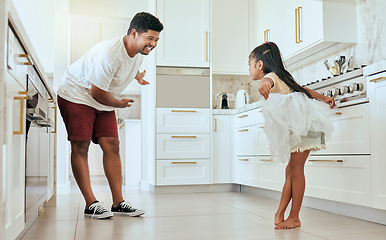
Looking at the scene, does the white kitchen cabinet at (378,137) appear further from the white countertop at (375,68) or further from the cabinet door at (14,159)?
the cabinet door at (14,159)

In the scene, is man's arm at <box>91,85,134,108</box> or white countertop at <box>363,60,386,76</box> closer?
white countertop at <box>363,60,386,76</box>

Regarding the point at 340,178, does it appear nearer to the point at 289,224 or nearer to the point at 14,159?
the point at 289,224

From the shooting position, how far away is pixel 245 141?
439 cm

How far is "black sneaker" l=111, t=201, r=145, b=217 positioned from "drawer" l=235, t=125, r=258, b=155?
1760mm

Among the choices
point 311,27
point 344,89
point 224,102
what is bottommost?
point 344,89

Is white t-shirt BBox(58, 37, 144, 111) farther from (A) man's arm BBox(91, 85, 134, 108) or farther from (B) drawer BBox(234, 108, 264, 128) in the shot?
(B) drawer BBox(234, 108, 264, 128)

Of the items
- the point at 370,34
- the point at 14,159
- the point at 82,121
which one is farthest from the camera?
the point at 370,34

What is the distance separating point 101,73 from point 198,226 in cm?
103

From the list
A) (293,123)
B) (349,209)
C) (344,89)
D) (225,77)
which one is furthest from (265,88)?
(225,77)

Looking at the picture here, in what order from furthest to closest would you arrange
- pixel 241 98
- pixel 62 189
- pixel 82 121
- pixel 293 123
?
pixel 241 98
pixel 62 189
pixel 82 121
pixel 293 123

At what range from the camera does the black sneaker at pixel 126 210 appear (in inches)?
104

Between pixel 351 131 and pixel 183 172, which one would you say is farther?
pixel 183 172

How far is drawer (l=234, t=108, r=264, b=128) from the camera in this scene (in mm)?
3991

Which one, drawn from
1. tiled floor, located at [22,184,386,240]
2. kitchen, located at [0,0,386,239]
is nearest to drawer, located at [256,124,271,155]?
kitchen, located at [0,0,386,239]
